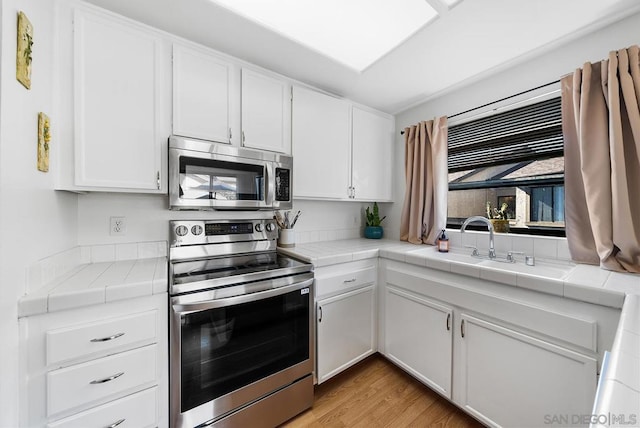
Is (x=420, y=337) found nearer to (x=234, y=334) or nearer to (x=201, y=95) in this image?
(x=234, y=334)

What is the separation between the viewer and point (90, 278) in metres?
1.20

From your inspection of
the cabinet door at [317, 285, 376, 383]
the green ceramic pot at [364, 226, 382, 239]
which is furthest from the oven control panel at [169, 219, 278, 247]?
the green ceramic pot at [364, 226, 382, 239]

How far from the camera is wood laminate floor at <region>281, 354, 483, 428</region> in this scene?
1547 millimetres

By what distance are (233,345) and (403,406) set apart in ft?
3.98

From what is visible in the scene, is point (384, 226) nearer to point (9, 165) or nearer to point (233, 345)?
point (233, 345)

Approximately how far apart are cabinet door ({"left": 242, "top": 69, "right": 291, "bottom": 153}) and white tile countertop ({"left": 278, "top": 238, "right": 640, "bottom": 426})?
85cm

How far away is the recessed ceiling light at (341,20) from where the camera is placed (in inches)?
52.4

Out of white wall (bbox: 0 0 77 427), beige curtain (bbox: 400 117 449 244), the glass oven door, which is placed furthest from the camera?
beige curtain (bbox: 400 117 449 244)

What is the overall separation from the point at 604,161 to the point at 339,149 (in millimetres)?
1686

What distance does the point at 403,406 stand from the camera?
167 centimetres

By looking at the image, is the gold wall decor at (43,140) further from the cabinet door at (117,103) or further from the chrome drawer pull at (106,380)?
the chrome drawer pull at (106,380)

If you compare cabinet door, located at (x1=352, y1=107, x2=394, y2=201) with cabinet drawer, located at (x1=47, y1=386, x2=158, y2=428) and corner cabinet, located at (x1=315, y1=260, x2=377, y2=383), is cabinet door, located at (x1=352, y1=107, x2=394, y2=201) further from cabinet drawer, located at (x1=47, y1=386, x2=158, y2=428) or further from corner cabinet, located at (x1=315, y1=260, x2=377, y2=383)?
cabinet drawer, located at (x1=47, y1=386, x2=158, y2=428)

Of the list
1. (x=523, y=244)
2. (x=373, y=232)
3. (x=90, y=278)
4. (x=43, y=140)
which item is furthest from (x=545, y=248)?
(x=43, y=140)

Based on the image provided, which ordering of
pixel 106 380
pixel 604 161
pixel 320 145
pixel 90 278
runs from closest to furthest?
pixel 106 380, pixel 90 278, pixel 604 161, pixel 320 145
